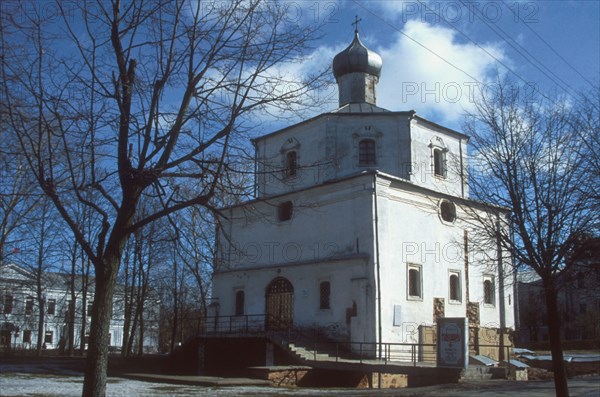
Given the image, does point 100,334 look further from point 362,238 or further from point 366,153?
point 366,153

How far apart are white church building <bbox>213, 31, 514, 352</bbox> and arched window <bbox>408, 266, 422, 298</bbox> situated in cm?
4

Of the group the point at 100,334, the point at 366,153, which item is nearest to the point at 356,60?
the point at 366,153

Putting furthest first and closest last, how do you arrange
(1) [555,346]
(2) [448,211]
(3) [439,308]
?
(2) [448,211], (3) [439,308], (1) [555,346]

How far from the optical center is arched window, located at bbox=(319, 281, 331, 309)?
2659 cm

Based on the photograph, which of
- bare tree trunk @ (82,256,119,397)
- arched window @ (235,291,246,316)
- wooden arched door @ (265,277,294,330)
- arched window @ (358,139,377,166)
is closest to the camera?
bare tree trunk @ (82,256,119,397)

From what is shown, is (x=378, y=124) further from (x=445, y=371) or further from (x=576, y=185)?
(x=576, y=185)

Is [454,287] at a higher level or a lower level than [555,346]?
higher

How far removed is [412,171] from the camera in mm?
28250

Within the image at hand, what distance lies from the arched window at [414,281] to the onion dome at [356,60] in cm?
1016

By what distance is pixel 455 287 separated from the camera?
94.2 feet

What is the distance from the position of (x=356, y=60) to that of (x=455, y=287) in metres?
11.7

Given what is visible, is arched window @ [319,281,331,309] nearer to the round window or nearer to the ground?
the round window

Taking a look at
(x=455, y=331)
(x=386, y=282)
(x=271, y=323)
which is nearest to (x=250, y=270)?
(x=271, y=323)

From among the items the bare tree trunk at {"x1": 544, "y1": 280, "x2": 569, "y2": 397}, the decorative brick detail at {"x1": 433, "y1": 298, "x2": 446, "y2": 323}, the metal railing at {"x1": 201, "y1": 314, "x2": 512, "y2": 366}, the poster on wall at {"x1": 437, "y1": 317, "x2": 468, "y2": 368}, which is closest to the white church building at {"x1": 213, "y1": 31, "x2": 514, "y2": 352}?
the decorative brick detail at {"x1": 433, "y1": 298, "x2": 446, "y2": 323}
